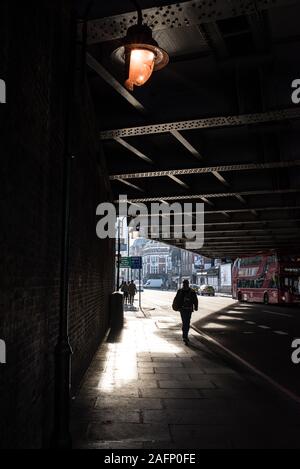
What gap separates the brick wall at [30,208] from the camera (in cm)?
312

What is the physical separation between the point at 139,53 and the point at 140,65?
106 mm

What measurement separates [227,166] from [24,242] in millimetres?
8815

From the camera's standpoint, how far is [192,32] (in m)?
6.70

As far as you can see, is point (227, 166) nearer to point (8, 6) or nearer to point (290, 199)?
point (290, 199)

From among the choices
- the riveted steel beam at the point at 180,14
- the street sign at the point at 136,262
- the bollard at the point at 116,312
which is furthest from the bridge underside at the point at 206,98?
the street sign at the point at 136,262

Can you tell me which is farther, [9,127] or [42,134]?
[42,134]

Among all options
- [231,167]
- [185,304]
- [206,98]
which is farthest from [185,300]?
[206,98]

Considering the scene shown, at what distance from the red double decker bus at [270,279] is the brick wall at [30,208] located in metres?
27.0

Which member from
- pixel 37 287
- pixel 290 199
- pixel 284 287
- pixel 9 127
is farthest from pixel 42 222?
pixel 284 287

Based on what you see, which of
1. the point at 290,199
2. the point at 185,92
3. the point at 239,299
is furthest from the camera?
the point at 239,299

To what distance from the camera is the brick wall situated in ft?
10.2

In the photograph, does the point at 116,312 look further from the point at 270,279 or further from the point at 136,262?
the point at 270,279

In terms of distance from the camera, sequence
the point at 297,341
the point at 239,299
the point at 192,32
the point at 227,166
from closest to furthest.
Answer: the point at 192,32 → the point at 227,166 → the point at 297,341 → the point at 239,299

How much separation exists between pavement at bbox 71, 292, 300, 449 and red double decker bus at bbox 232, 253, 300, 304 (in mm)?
21291
